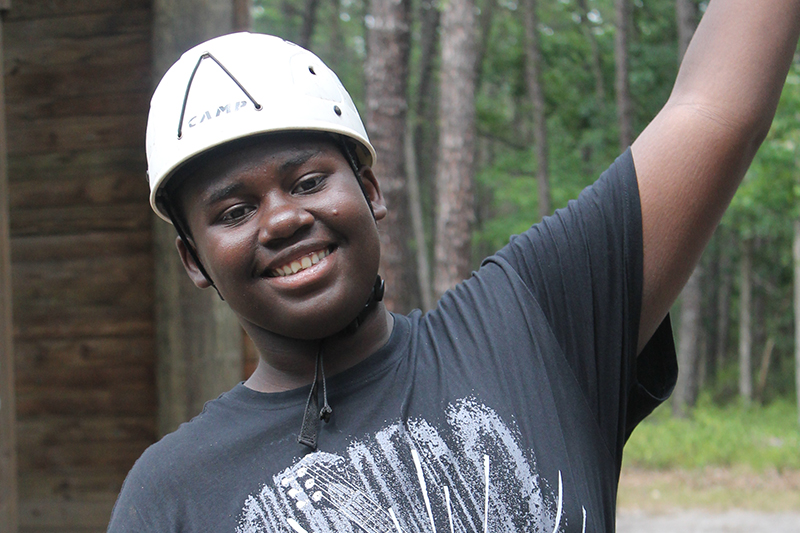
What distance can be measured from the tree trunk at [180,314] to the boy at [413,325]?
1802 mm

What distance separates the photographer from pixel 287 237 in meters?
1.37

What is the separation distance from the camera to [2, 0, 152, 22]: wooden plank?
3557mm

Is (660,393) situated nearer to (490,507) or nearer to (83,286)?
(490,507)

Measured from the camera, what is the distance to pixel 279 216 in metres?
1.35

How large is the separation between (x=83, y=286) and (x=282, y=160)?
112 inches

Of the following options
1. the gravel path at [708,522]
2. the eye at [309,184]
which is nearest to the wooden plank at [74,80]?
Result: the eye at [309,184]

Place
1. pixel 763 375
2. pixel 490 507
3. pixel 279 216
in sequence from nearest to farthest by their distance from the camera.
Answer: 1. pixel 490 507
2. pixel 279 216
3. pixel 763 375

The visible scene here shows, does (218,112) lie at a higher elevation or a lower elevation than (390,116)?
higher

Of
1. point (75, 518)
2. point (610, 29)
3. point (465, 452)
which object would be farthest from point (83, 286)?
point (610, 29)

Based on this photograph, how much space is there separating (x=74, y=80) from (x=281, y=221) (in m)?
2.86

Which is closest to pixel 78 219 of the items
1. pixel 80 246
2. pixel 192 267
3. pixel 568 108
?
pixel 80 246

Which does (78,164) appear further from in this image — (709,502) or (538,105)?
(538,105)

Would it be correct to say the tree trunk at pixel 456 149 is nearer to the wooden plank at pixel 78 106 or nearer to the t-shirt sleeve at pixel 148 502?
the wooden plank at pixel 78 106

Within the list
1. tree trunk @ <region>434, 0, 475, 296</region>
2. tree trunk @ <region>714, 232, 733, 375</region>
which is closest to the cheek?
tree trunk @ <region>434, 0, 475, 296</region>
